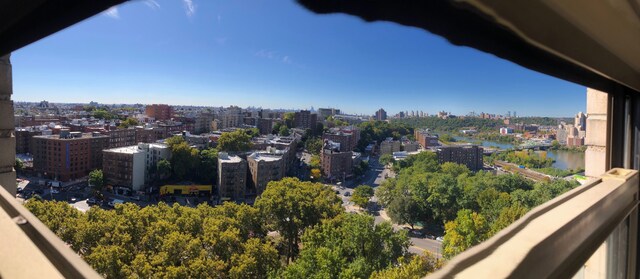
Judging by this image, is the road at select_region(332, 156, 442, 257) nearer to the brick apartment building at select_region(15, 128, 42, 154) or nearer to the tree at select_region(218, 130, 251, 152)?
the tree at select_region(218, 130, 251, 152)

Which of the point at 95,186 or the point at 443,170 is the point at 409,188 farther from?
the point at 95,186

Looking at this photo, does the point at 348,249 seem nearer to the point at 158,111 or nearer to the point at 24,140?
the point at 24,140

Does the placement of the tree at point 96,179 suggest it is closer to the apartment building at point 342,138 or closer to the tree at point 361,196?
the tree at point 361,196

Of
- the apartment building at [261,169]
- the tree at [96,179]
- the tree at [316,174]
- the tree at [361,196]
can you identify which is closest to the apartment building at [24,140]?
the tree at [96,179]

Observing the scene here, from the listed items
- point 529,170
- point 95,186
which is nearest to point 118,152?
point 95,186

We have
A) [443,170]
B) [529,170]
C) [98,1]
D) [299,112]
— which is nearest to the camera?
[98,1]

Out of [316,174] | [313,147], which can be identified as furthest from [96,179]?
[313,147]
